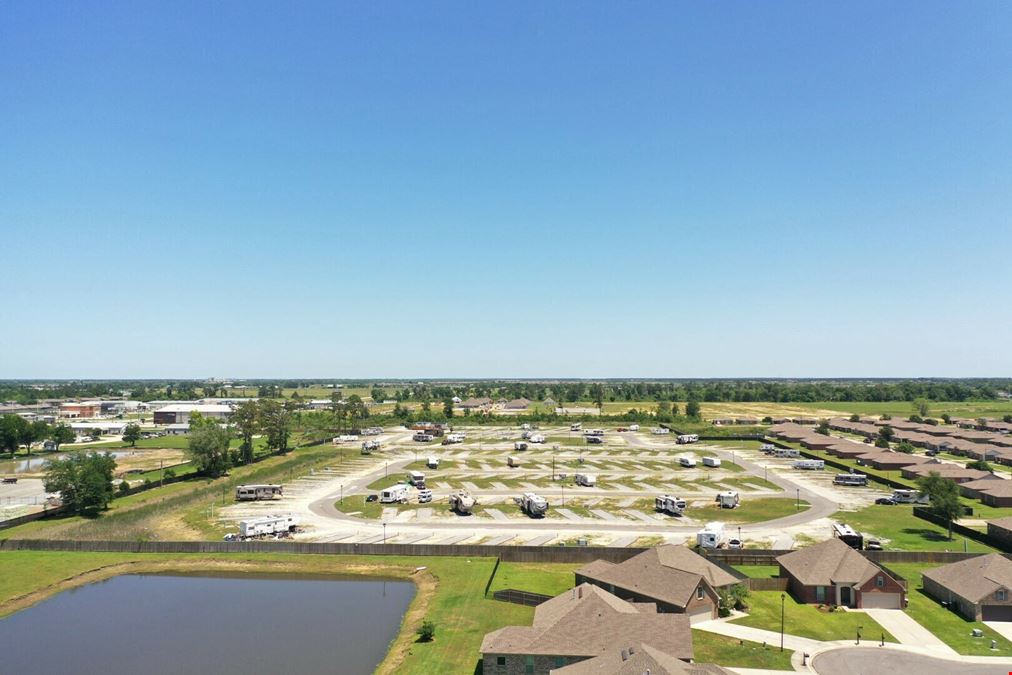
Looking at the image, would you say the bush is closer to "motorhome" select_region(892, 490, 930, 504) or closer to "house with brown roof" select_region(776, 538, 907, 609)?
"house with brown roof" select_region(776, 538, 907, 609)

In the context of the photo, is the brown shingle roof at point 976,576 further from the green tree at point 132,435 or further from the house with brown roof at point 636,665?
the green tree at point 132,435

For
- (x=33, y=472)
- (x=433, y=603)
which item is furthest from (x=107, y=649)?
(x=33, y=472)

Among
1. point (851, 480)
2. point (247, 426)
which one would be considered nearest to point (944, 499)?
point (851, 480)

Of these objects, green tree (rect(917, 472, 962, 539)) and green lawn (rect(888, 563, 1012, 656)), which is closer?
green lawn (rect(888, 563, 1012, 656))

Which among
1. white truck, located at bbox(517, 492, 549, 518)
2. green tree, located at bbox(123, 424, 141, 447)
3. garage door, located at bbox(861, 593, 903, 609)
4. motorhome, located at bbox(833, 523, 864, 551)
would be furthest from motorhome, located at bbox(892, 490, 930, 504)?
green tree, located at bbox(123, 424, 141, 447)

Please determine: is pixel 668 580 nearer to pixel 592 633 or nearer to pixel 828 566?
pixel 592 633

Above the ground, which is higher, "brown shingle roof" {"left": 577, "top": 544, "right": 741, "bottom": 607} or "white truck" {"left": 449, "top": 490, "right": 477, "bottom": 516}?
"brown shingle roof" {"left": 577, "top": 544, "right": 741, "bottom": 607}
